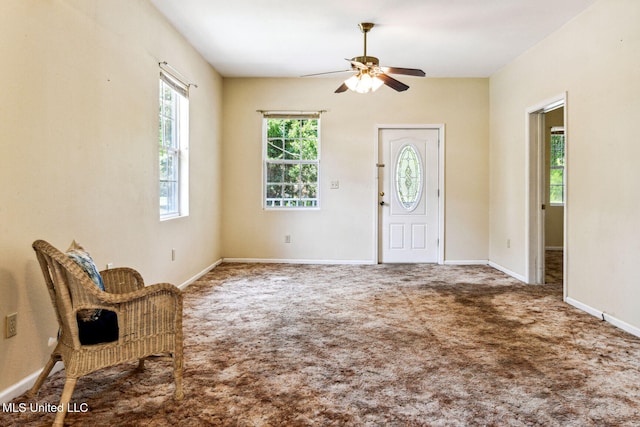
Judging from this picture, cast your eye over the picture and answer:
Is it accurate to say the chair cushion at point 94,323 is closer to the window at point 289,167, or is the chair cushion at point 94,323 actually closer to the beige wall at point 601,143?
the beige wall at point 601,143

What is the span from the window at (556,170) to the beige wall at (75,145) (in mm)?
6650

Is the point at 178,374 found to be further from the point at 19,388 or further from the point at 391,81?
the point at 391,81

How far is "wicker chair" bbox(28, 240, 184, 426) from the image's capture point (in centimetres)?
175

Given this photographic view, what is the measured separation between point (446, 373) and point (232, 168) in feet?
14.7

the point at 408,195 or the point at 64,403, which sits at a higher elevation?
the point at 408,195

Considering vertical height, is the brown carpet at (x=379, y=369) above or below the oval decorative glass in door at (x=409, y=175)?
below

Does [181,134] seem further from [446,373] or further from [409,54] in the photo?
[446,373]

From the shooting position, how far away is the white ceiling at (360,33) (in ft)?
11.8

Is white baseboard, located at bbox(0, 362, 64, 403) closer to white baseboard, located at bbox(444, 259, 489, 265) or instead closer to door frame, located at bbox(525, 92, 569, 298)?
door frame, located at bbox(525, 92, 569, 298)

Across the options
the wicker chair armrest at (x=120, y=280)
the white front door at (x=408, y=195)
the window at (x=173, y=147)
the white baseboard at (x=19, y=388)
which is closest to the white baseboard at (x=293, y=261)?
the white front door at (x=408, y=195)

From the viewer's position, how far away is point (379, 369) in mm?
2367

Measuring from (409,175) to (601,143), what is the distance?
2774 mm

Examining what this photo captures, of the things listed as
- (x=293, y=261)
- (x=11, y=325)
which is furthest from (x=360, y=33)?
(x=11, y=325)

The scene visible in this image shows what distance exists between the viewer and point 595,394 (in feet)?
6.80
